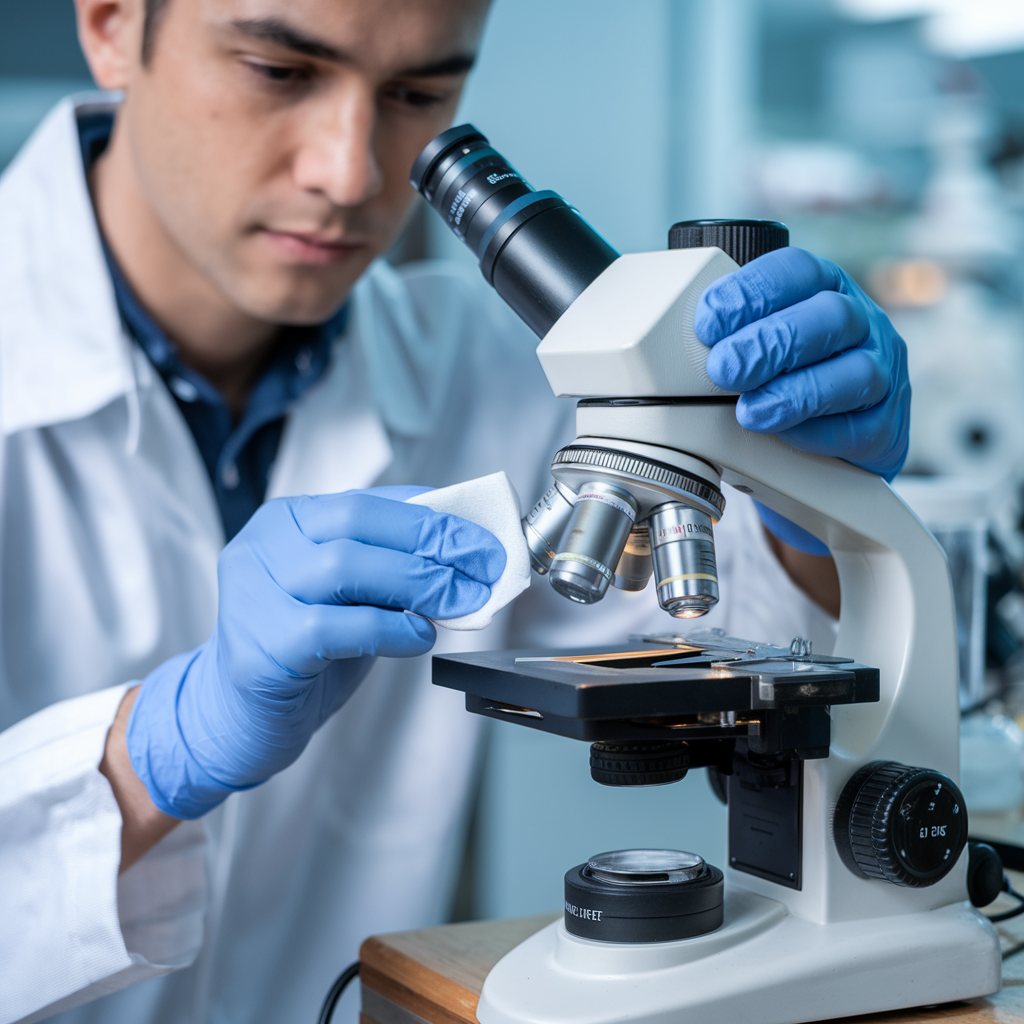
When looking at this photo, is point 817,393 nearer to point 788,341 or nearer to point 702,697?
point 788,341

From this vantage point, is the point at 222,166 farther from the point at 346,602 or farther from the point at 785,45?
the point at 785,45

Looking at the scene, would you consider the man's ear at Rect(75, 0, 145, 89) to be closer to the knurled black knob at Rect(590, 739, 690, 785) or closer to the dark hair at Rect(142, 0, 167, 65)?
the dark hair at Rect(142, 0, 167, 65)

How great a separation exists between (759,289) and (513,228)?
0.59 ft

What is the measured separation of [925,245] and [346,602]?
2.17 metres

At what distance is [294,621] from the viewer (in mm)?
837

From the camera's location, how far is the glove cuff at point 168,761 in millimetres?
929

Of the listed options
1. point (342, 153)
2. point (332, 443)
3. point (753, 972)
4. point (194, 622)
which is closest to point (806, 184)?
point (332, 443)

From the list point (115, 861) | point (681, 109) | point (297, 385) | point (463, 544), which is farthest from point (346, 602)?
point (681, 109)

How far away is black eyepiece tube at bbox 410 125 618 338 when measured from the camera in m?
0.79

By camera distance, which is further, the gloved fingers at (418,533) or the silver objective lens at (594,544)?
the gloved fingers at (418,533)

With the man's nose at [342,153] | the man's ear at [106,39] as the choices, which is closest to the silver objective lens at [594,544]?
the man's nose at [342,153]

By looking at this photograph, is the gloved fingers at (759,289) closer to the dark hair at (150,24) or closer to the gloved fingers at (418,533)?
the gloved fingers at (418,533)

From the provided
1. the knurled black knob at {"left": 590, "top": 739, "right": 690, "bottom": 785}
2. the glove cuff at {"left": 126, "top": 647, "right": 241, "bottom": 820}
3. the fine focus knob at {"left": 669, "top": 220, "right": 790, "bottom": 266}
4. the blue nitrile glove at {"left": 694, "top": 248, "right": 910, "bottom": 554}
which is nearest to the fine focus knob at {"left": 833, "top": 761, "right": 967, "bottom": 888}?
the knurled black knob at {"left": 590, "top": 739, "right": 690, "bottom": 785}

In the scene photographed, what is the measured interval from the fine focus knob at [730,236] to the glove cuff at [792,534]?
0.91 feet
